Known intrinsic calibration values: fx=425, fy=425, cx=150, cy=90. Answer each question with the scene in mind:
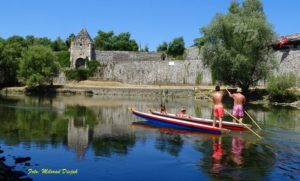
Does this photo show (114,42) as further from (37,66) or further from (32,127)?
(32,127)

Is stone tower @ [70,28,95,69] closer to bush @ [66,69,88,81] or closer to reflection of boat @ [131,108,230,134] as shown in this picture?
bush @ [66,69,88,81]

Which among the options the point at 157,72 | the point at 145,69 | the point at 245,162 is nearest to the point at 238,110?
the point at 245,162

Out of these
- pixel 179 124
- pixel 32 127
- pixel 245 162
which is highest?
pixel 179 124

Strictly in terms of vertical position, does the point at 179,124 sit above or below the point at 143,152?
above

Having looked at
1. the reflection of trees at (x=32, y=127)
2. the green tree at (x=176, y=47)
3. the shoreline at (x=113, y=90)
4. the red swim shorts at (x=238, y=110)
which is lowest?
the reflection of trees at (x=32, y=127)

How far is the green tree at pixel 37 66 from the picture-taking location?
55.3 meters

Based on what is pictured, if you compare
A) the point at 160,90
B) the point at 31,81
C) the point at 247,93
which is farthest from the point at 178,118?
the point at 31,81

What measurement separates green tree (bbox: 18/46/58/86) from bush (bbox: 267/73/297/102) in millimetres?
29057

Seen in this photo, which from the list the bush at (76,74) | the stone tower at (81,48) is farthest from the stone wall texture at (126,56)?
the bush at (76,74)

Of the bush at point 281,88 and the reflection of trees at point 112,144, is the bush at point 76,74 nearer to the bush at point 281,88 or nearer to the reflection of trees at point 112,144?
the bush at point 281,88

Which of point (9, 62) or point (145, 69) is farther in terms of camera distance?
point (145, 69)

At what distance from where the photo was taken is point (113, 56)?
73938mm

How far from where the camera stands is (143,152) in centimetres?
1524

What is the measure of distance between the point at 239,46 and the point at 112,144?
28.0 meters
